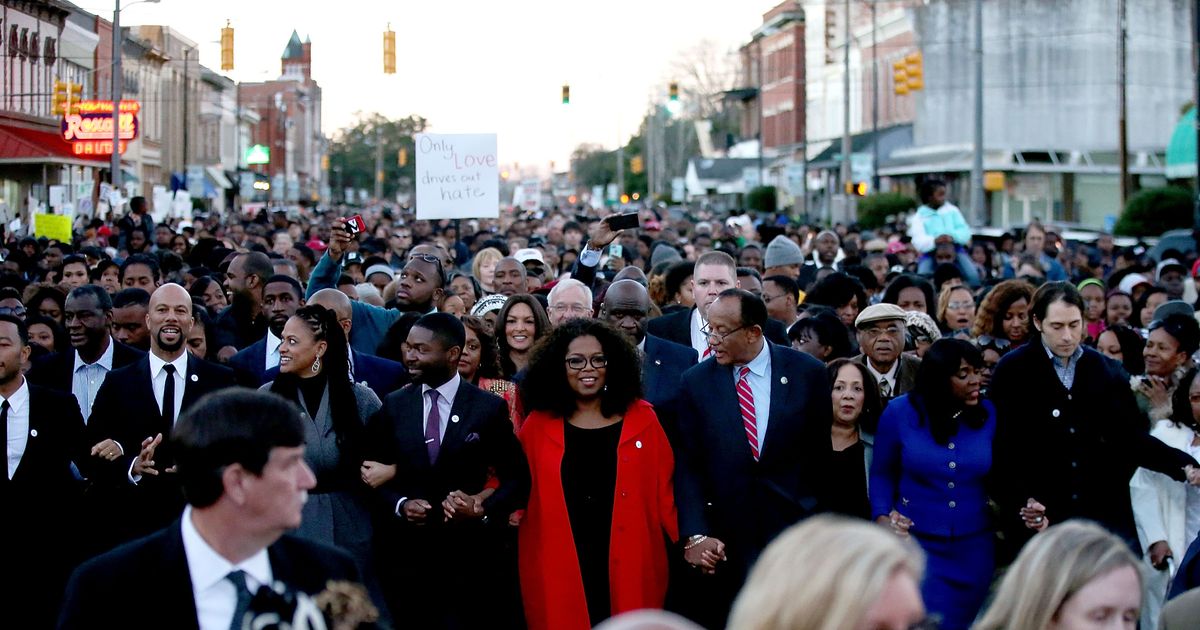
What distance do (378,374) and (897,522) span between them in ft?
9.66

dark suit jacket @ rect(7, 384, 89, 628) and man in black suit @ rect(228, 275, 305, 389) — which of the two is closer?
dark suit jacket @ rect(7, 384, 89, 628)

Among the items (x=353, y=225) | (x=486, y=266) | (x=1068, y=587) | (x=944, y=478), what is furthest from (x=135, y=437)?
(x=486, y=266)

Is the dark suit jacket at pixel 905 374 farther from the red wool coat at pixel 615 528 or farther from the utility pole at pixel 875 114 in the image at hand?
the utility pole at pixel 875 114

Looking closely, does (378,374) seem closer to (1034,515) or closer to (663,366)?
(663,366)

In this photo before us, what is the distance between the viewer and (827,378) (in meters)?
8.08

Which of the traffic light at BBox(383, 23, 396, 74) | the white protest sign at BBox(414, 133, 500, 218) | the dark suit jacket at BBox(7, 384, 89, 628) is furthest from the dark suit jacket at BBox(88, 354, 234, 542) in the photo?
the traffic light at BBox(383, 23, 396, 74)

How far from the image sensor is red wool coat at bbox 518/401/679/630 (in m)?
7.70

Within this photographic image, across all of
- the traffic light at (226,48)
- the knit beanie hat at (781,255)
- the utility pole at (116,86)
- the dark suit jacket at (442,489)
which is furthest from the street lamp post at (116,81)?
the dark suit jacket at (442,489)

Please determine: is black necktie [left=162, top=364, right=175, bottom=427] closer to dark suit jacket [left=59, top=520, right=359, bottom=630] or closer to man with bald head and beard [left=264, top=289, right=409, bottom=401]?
man with bald head and beard [left=264, top=289, right=409, bottom=401]

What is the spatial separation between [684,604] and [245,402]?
14.6ft

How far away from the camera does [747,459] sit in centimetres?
789

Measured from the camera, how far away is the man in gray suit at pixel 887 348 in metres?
9.27

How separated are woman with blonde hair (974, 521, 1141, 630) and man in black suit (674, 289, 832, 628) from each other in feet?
11.6

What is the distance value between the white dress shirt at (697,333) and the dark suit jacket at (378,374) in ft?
5.96
